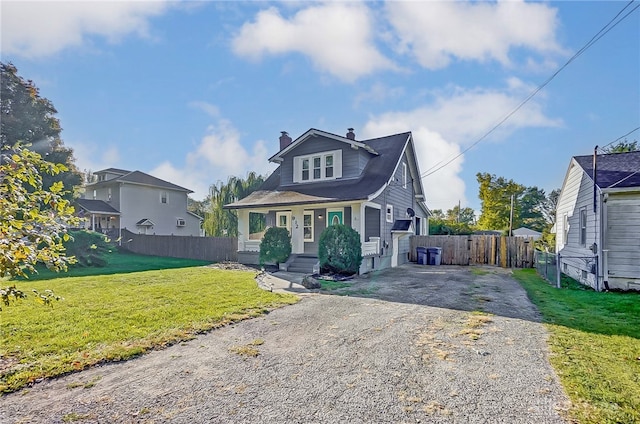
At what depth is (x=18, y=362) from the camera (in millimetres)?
3984

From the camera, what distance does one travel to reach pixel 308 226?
16.1 meters

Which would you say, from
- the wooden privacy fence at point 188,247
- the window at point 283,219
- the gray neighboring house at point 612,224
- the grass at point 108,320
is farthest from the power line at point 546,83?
the wooden privacy fence at point 188,247

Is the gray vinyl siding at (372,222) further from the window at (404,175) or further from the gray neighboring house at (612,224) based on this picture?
the gray neighboring house at (612,224)

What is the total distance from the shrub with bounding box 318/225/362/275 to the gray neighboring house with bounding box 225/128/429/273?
1.26m

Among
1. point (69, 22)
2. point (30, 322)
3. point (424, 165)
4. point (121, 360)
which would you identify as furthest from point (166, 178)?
point (121, 360)

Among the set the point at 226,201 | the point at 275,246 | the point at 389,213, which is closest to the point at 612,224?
the point at 389,213

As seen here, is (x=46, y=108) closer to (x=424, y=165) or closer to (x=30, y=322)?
(x=30, y=322)

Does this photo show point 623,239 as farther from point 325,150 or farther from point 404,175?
point 325,150

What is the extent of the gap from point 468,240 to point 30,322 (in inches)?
681

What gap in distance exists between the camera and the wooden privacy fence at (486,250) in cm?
1639

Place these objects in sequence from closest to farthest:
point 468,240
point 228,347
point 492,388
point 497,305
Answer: point 492,388 < point 228,347 < point 497,305 < point 468,240

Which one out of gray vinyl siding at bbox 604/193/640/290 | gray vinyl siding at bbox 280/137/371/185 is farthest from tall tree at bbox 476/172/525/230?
gray vinyl siding at bbox 604/193/640/290

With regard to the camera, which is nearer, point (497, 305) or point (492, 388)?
point (492, 388)

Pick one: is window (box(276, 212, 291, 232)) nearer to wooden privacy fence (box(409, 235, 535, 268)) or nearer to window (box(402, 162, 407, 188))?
window (box(402, 162, 407, 188))
